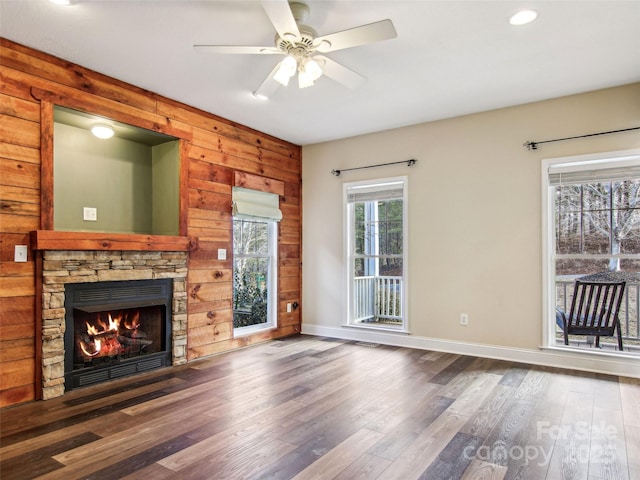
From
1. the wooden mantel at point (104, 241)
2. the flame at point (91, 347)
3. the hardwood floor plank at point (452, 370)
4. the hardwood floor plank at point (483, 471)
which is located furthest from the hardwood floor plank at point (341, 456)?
the wooden mantel at point (104, 241)

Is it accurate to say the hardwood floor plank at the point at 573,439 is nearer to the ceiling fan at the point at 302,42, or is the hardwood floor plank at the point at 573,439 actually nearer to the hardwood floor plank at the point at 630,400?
the hardwood floor plank at the point at 630,400

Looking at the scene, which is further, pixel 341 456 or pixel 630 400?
pixel 630 400

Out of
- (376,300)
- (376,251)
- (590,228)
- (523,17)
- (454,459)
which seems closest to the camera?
(454,459)

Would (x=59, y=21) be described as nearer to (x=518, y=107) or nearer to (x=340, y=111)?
(x=340, y=111)

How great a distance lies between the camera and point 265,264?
5.35 m

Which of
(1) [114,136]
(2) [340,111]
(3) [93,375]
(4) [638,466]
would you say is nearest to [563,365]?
(4) [638,466]

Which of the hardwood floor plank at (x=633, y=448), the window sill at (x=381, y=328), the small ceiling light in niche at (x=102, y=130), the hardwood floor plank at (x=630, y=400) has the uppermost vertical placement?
the small ceiling light in niche at (x=102, y=130)

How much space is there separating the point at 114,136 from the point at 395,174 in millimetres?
3158

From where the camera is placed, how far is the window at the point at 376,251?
511 centimetres

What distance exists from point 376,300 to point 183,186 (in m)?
2.95

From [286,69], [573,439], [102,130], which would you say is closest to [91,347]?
[102,130]

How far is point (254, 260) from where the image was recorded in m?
5.18

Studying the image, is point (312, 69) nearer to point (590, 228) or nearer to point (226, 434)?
point (226, 434)

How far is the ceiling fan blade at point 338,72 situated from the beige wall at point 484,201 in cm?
194
